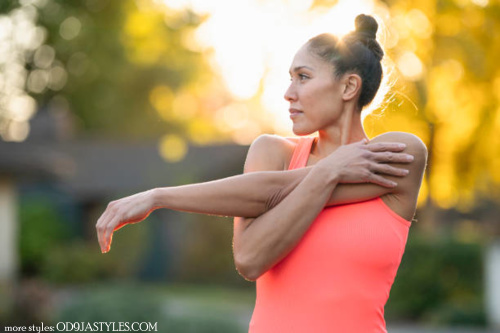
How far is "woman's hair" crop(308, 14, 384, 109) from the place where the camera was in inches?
102

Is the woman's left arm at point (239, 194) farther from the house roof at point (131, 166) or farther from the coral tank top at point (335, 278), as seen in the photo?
the house roof at point (131, 166)

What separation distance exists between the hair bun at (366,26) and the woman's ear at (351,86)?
158 mm

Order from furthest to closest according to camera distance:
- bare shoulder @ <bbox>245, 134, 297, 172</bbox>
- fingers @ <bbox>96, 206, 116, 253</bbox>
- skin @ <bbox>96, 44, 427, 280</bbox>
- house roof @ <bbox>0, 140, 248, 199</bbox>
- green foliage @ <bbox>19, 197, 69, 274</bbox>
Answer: house roof @ <bbox>0, 140, 248, 199</bbox> → green foliage @ <bbox>19, 197, 69, 274</bbox> → bare shoulder @ <bbox>245, 134, 297, 172</bbox> → skin @ <bbox>96, 44, 427, 280</bbox> → fingers @ <bbox>96, 206, 116, 253</bbox>

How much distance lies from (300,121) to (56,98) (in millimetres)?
34377

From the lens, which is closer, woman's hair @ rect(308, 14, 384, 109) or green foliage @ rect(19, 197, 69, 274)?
woman's hair @ rect(308, 14, 384, 109)

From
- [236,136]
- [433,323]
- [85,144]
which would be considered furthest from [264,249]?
[236,136]

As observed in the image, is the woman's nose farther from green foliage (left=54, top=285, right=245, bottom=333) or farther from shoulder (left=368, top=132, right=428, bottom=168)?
green foliage (left=54, top=285, right=245, bottom=333)

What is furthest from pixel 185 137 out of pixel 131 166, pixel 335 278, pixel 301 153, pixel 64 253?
pixel 335 278

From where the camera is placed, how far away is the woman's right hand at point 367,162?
248cm

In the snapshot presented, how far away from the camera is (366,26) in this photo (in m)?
2.67

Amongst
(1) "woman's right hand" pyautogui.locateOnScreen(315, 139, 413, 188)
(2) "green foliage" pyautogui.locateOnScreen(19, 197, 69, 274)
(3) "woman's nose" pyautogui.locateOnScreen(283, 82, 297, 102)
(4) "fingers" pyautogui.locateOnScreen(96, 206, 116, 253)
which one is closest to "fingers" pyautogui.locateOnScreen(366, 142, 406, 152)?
(1) "woman's right hand" pyautogui.locateOnScreen(315, 139, 413, 188)

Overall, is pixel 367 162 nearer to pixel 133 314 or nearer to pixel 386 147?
pixel 386 147

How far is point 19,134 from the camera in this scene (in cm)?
3500

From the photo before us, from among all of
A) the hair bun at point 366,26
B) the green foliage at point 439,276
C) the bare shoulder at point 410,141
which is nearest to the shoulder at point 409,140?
the bare shoulder at point 410,141
